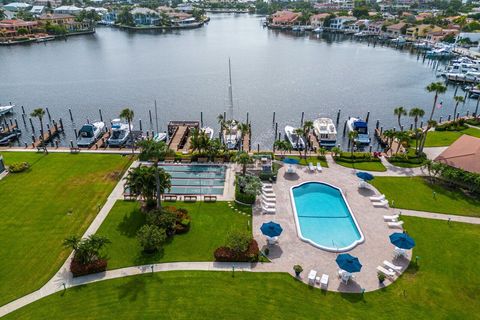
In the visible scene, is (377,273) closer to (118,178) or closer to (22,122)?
(118,178)

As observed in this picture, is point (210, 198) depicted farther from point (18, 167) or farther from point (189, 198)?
point (18, 167)

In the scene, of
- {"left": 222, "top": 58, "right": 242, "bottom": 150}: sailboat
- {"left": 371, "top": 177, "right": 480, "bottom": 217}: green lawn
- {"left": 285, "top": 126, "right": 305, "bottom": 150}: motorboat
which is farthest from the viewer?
{"left": 285, "top": 126, "right": 305, "bottom": 150}: motorboat

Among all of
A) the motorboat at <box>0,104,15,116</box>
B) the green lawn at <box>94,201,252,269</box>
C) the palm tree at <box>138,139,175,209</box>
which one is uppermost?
the palm tree at <box>138,139,175,209</box>

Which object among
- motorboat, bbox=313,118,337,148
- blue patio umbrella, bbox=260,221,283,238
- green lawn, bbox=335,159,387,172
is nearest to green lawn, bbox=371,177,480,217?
green lawn, bbox=335,159,387,172

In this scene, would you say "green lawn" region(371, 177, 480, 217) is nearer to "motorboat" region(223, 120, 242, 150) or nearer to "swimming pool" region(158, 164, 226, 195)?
"swimming pool" region(158, 164, 226, 195)

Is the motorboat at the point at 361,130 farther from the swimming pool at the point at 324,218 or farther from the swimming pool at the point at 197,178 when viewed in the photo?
the swimming pool at the point at 197,178

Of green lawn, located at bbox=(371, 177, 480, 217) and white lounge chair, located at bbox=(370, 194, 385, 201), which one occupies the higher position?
white lounge chair, located at bbox=(370, 194, 385, 201)
